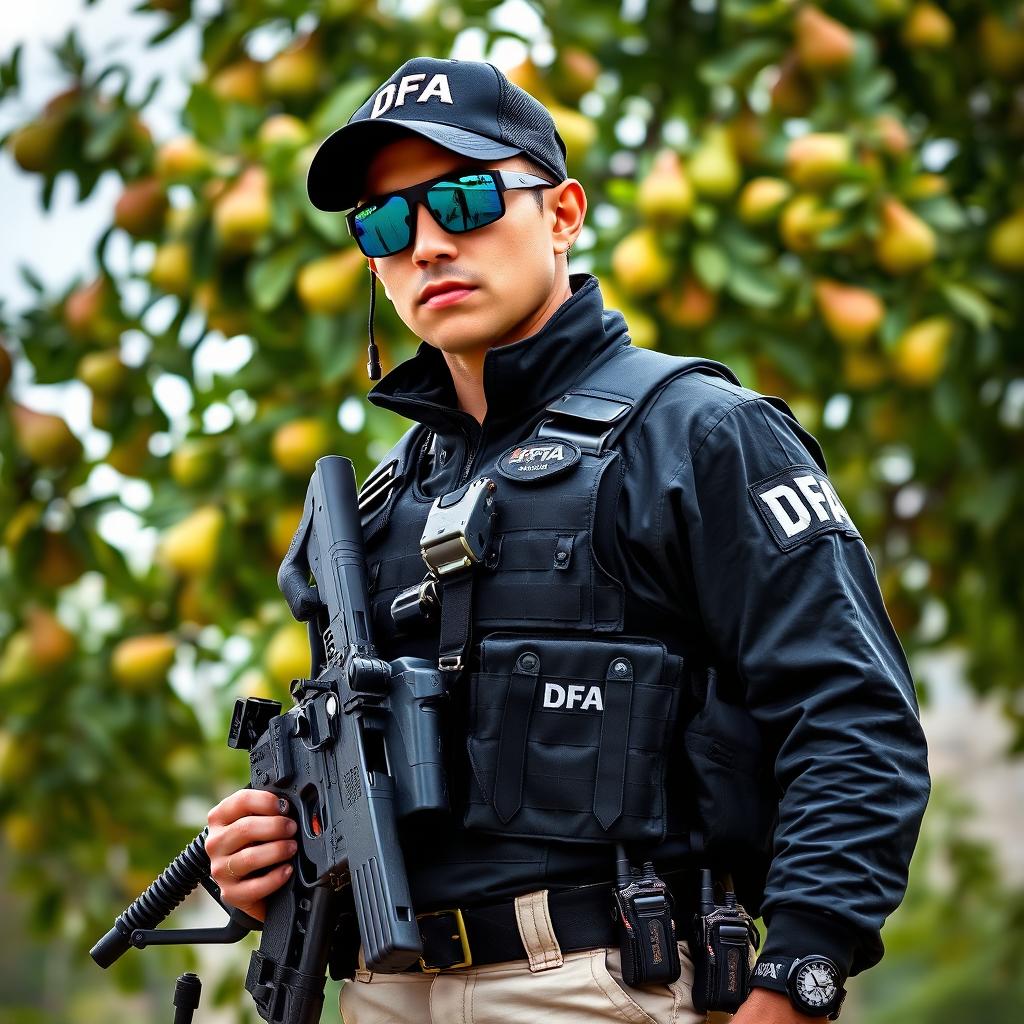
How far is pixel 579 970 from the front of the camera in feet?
5.17

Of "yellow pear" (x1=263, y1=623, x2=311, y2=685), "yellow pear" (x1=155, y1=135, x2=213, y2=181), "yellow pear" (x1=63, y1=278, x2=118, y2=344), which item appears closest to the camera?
"yellow pear" (x1=263, y1=623, x2=311, y2=685)

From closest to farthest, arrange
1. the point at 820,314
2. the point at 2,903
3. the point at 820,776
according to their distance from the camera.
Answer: the point at 820,776 → the point at 820,314 → the point at 2,903

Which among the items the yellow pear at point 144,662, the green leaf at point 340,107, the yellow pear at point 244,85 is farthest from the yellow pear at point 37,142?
the yellow pear at point 144,662

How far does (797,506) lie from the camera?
1624mm

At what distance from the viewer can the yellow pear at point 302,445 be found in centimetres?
330

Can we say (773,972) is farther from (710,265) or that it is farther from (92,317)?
(92,317)

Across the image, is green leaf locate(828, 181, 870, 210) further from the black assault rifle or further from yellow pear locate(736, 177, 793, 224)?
the black assault rifle

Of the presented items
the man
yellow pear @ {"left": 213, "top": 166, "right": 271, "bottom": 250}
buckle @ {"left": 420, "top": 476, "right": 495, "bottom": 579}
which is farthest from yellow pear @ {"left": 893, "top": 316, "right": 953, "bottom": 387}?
buckle @ {"left": 420, "top": 476, "right": 495, "bottom": 579}

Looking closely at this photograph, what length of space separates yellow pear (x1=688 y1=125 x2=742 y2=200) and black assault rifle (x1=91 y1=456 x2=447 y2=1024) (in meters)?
1.72

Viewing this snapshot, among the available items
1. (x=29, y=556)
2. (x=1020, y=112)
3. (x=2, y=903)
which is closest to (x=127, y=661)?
(x=29, y=556)

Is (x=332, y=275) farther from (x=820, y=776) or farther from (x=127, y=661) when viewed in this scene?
(x=820, y=776)

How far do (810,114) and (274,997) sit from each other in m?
2.70

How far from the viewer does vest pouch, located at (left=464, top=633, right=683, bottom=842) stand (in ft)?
5.23

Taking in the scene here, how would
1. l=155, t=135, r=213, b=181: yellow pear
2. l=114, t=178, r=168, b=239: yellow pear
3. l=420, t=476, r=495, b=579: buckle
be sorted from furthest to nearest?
1. l=114, t=178, r=168, b=239: yellow pear
2. l=155, t=135, r=213, b=181: yellow pear
3. l=420, t=476, r=495, b=579: buckle
